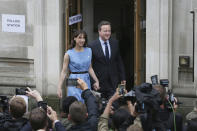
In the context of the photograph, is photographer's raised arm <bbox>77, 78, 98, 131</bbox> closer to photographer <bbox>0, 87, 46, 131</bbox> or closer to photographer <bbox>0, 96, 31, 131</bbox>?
photographer <bbox>0, 87, 46, 131</bbox>

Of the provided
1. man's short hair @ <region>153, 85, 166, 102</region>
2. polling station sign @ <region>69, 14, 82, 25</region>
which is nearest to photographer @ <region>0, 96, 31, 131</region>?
man's short hair @ <region>153, 85, 166, 102</region>

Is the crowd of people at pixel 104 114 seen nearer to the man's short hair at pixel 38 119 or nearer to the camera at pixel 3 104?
the man's short hair at pixel 38 119

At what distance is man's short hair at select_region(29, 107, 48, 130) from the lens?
15.8 ft

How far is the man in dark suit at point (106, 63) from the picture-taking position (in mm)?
8055

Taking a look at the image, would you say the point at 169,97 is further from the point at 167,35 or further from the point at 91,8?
the point at 91,8

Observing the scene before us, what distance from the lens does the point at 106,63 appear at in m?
8.08

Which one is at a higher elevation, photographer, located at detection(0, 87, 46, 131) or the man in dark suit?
the man in dark suit

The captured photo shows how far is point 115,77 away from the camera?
26.8 feet

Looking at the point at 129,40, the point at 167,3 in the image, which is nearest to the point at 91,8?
the point at 129,40

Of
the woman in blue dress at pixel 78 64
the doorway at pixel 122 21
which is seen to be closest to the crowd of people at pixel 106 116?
the woman in blue dress at pixel 78 64

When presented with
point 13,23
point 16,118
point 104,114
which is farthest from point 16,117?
point 13,23

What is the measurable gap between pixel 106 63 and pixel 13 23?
11.8ft

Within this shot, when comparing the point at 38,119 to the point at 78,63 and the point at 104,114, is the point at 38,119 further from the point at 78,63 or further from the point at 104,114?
the point at 78,63

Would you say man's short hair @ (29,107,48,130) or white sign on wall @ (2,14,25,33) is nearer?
man's short hair @ (29,107,48,130)
